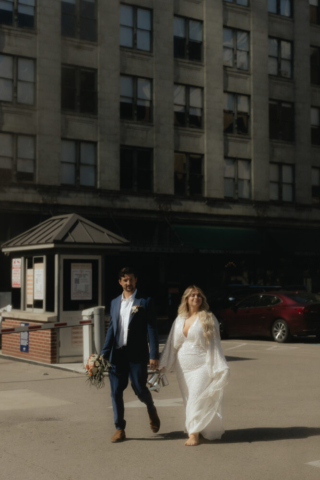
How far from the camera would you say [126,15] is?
3222cm

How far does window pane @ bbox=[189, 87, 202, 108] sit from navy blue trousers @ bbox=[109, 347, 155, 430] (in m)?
27.6

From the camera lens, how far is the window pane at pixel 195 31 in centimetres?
3422

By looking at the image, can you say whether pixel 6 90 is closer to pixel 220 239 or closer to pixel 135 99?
pixel 135 99

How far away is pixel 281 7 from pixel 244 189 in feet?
33.4

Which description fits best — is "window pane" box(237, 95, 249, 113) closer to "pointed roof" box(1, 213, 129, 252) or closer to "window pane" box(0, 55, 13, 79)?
"window pane" box(0, 55, 13, 79)

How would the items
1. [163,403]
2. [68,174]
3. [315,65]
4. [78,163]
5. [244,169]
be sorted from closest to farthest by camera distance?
[163,403]
[68,174]
[78,163]
[244,169]
[315,65]

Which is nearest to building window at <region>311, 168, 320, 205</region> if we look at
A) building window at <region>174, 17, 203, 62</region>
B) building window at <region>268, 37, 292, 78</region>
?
building window at <region>268, 37, 292, 78</region>

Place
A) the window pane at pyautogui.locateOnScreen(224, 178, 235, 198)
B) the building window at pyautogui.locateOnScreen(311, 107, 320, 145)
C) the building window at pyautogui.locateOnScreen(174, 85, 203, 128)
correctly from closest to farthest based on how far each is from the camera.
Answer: the building window at pyautogui.locateOnScreen(174, 85, 203, 128)
the window pane at pyautogui.locateOnScreen(224, 178, 235, 198)
the building window at pyautogui.locateOnScreen(311, 107, 320, 145)

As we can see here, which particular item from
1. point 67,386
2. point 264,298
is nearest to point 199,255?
point 264,298

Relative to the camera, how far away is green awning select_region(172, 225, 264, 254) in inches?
1251

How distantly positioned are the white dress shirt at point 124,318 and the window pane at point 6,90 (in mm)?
22859

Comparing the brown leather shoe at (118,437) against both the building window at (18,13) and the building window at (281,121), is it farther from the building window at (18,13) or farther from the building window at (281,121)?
the building window at (281,121)

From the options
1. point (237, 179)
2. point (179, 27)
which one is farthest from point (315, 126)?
point (179, 27)

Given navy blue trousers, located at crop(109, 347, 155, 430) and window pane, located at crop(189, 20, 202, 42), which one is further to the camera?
window pane, located at crop(189, 20, 202, 42)
